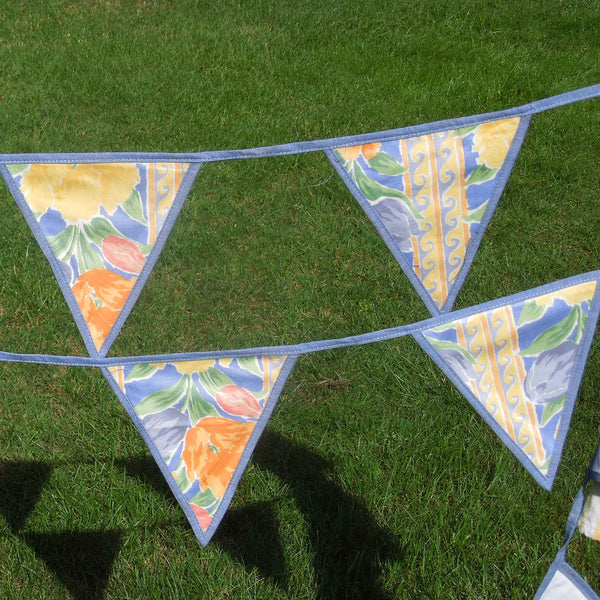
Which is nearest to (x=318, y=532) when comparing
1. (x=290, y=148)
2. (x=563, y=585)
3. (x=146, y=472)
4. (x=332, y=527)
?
(x=332, y=527)

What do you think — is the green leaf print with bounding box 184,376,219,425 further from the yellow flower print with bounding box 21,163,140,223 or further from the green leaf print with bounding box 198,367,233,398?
the yellow flower print with bounding box 21,163,140,223

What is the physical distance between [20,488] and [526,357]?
1897mm

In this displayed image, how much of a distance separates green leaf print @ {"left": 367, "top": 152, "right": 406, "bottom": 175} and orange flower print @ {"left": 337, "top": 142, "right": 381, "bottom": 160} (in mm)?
11

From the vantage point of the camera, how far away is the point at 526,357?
1756mm

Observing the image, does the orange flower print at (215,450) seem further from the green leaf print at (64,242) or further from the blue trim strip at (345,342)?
the green leaf print at (64,242)

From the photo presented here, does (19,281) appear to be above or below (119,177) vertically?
below

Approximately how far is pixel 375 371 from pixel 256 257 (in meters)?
0.99

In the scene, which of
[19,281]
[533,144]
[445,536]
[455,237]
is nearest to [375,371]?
[445,536]

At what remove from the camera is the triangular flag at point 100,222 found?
1701mm

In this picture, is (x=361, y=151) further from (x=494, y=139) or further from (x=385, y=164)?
(x=494, y=139)

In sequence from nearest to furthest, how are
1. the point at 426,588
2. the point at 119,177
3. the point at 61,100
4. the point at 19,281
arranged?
the point at 119,177
the point at 426,588
the point at 19,281
the point at 61,100

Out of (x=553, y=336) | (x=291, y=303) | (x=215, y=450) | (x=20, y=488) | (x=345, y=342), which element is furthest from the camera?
(x=291, y=303)

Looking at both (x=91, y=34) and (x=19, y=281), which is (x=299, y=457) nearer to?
(x=19, y=281)

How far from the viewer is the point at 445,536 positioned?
8.36ft
